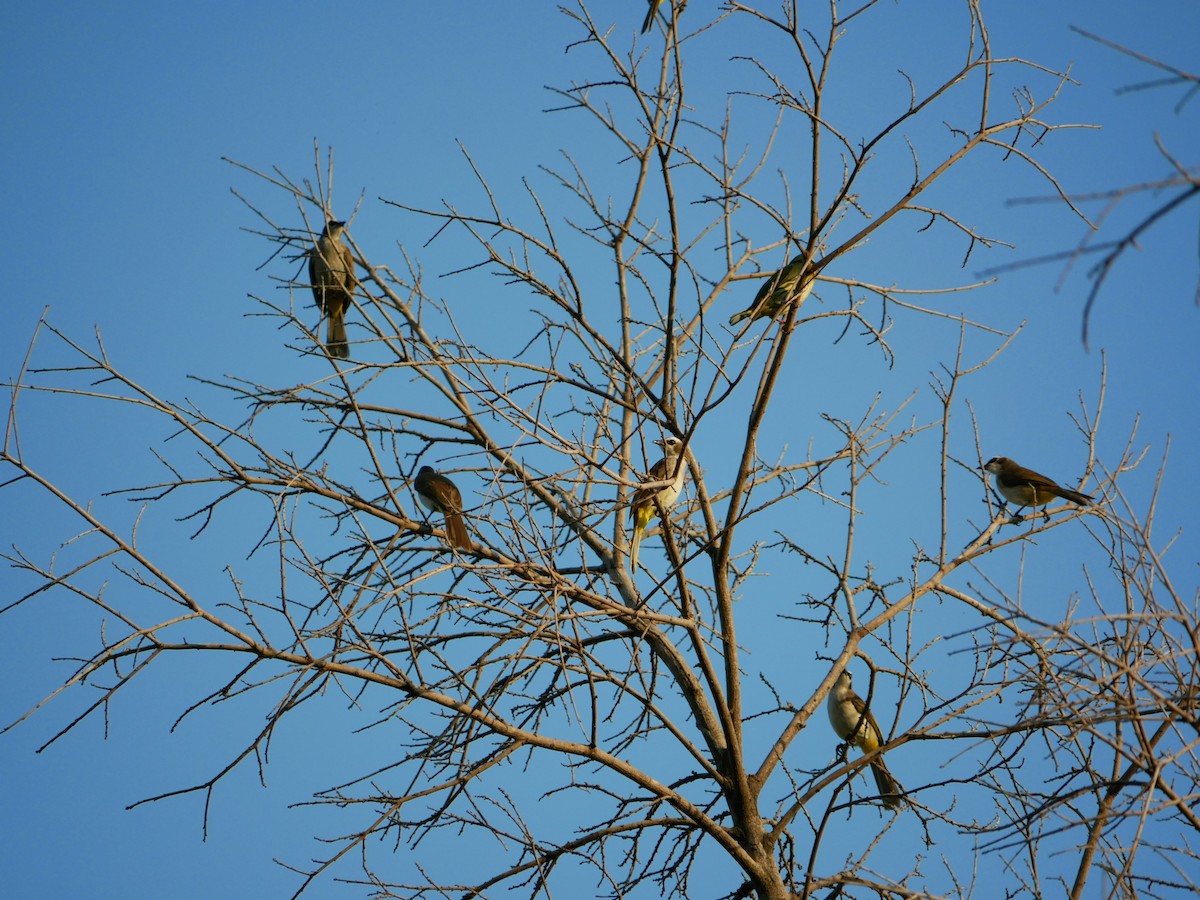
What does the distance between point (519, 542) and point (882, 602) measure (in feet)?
7.34

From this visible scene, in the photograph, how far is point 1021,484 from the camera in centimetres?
809

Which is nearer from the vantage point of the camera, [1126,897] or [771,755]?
[1126,897]

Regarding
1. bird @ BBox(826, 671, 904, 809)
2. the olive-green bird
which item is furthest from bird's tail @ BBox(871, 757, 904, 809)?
the olive-green bird

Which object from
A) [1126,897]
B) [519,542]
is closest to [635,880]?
[519,542]

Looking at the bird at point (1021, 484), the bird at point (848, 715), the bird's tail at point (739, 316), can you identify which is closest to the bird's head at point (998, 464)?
the bird at point (1021, 484)

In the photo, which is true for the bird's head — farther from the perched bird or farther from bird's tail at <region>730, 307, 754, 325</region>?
the perched bird

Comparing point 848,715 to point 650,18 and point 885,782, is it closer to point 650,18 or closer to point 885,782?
point 885,782

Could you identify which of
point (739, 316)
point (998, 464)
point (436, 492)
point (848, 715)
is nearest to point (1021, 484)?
point (998, 464)

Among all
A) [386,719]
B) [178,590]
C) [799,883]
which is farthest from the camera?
[799,883]

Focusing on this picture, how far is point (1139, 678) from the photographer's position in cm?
289

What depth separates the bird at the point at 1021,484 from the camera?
783 cm

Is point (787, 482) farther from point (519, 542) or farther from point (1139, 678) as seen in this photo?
point (1139, 678)

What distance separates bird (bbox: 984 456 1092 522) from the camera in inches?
308

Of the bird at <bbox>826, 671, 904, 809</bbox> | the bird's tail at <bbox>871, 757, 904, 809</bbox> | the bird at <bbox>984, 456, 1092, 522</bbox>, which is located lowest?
the bird's tail at <bbox>871, 757, 904, 809</bbox>
